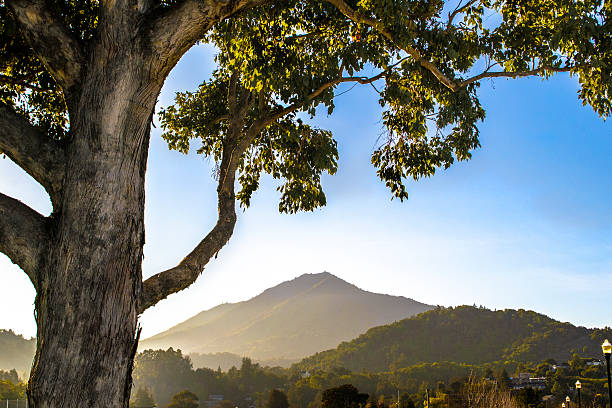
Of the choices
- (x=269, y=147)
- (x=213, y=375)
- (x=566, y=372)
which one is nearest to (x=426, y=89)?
(x=269, y=147)

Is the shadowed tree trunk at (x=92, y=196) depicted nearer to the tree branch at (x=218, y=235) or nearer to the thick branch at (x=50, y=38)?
the thick branch at (x=50, y=38)

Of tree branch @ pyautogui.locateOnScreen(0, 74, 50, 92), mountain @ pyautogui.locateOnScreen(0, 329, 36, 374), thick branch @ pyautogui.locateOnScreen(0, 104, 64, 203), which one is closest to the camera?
thick branch @ pyautogui.locateOnScreen(0, 104, 64, 203)

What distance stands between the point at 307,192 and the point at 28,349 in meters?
110

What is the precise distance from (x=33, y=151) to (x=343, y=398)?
3643cm

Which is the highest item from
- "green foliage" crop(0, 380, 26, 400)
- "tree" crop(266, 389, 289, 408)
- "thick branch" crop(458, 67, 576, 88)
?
"thick branch" crop(458, 67, 576, 88)

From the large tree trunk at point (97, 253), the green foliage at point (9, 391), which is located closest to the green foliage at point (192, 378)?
the green foliage at point (9, 391)

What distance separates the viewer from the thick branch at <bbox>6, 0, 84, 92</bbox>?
309 centimetres

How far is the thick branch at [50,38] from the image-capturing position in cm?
309

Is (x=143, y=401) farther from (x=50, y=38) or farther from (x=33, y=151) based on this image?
(x=50, y=38)

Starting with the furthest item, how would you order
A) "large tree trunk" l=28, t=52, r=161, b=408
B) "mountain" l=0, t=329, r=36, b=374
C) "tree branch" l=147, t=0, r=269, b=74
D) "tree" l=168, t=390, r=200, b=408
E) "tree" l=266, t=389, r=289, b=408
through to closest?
"mountain" l=0, t=329, r=36, b=374, "tree" l=168, t=390, r=200, b=408, "tree" l=266, t=389, r=289, b=408, "tree branch" l=147, t=0, r=269, b=74, "large tree trunk" l=28, t=52, r=161, b=408

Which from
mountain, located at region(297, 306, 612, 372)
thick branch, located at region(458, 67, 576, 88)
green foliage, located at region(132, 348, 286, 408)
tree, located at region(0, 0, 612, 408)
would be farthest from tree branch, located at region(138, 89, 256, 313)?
green foliage, located at region(132, 348, 286, 408)

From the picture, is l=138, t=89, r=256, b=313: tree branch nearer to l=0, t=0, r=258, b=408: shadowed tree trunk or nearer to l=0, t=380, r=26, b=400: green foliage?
l=0, t=0, r=258, b=408: shadowed tree trunk

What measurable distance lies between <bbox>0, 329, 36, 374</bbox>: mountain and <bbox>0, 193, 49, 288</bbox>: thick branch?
11039 cm

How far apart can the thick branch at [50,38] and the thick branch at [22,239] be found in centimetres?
90
